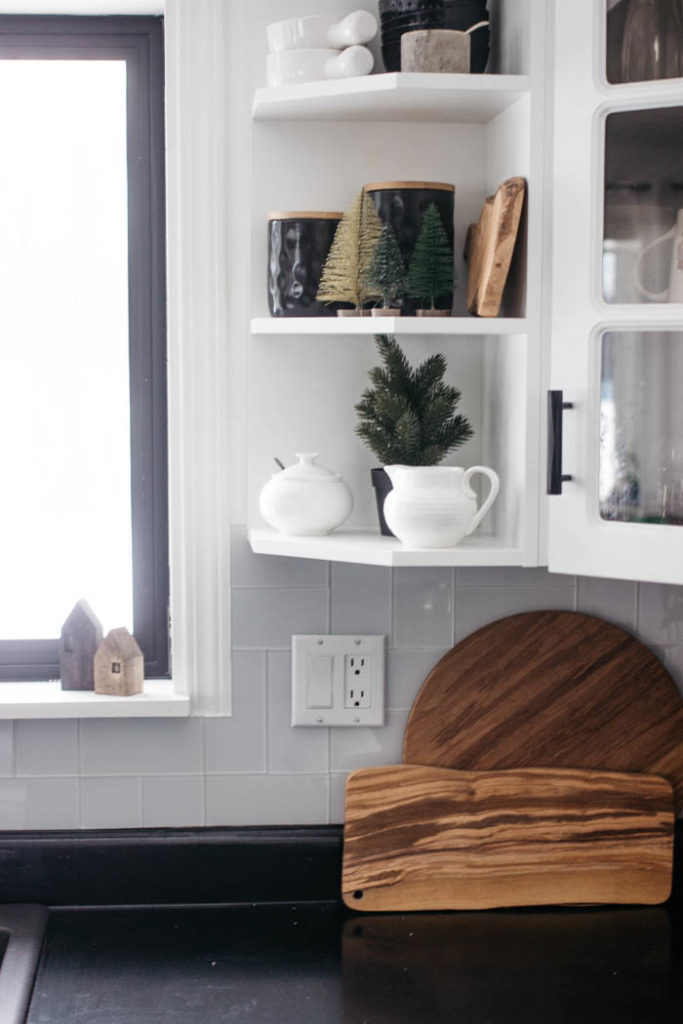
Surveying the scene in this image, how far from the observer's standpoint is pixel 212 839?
1.56 metres

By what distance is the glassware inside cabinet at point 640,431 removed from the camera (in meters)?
1.26

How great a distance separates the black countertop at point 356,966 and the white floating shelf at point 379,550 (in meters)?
0.49

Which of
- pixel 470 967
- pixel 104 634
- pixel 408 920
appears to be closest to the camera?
pixel 470 967

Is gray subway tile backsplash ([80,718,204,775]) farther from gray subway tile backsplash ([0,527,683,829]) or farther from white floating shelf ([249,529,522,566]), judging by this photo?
white floating shelf ([249,529,522,566])

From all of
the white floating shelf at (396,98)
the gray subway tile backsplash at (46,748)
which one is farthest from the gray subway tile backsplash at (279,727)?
the white floating shelf at (396,98)

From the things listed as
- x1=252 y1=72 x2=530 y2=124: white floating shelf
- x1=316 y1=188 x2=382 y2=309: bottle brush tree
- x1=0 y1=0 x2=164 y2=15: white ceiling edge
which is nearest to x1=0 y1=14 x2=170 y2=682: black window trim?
x1=0 y1=0 x2=164 y2=15: white ceiling edge

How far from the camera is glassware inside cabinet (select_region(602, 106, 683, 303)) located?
1246 millimetres

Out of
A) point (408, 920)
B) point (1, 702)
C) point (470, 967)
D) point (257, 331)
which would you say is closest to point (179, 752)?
point (1, 702)

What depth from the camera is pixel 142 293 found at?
164cm

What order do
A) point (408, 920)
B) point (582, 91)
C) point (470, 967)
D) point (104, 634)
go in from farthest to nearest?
point (104, 634), point (408, 920), point (470, 967), point (582, 91)

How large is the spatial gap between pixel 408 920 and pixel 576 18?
112cm

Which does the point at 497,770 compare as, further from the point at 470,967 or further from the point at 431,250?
the point at 431,250

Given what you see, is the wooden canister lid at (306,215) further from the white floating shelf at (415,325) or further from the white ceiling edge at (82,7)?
the white ceiling edge at (82,7)

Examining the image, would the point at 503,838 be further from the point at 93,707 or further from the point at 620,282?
the point at 620,282
